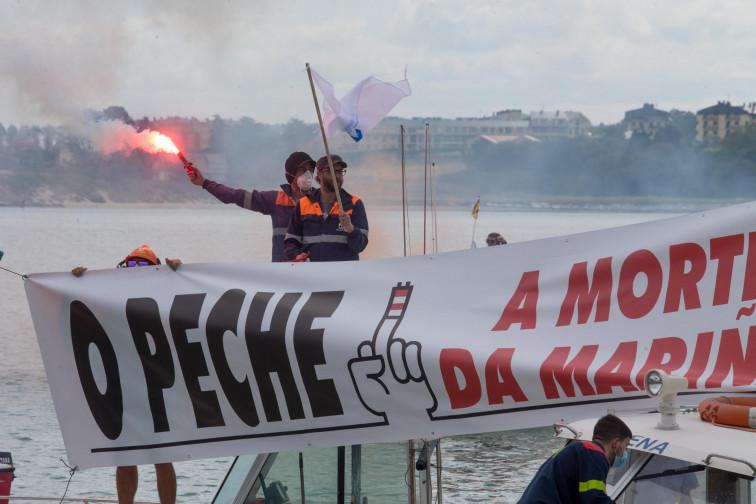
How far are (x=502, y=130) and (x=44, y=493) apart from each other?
12535cm

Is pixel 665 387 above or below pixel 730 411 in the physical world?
above

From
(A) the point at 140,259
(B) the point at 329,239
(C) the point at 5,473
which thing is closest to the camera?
(A) the point at 140,259

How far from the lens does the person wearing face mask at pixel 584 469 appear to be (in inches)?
229

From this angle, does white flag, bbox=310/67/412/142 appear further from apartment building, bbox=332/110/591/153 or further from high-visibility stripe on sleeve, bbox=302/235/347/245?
apartment building, bbox=332/110/591/153

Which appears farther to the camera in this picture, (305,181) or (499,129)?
(499,129)

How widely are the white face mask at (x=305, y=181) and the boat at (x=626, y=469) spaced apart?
95.6 inches

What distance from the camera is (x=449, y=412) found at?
20.3 feet

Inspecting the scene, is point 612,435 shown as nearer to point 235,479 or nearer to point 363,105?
point 235,479

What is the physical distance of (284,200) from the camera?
9.10 metres

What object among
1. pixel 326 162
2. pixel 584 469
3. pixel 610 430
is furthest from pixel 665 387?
pixel 326 162

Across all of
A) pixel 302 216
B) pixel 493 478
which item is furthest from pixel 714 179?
pixel 302 216

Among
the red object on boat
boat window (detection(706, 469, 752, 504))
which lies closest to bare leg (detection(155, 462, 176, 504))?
boat window (detection(706, 469, 752, 504))

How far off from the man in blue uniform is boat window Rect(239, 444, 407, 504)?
1.67m

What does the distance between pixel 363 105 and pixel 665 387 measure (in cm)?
347
